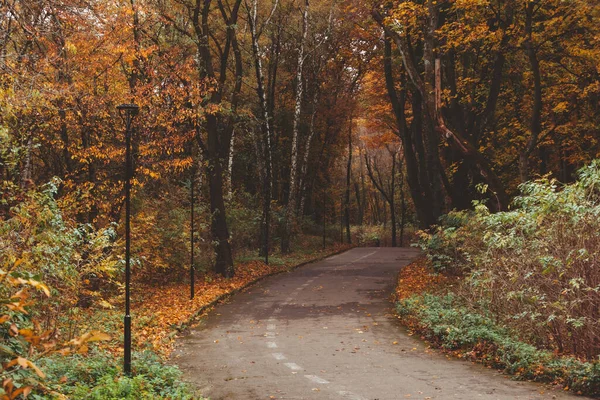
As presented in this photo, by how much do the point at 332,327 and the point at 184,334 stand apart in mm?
3729

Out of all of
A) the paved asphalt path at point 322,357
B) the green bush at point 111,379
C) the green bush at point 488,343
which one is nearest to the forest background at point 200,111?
the green bush at point 111,379

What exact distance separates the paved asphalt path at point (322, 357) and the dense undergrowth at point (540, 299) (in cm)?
51

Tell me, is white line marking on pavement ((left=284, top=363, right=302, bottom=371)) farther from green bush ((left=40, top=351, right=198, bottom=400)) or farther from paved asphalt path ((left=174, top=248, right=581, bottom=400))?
green bush ((left=40, top=351, right=198, bottom=400))

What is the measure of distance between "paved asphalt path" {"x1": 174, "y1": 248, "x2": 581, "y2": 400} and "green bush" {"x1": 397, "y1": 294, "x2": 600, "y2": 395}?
357 mm

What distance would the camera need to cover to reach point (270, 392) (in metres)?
8.26

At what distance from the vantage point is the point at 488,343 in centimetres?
1061

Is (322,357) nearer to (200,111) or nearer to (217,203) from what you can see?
(200,111)

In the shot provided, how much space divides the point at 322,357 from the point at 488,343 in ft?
10.8

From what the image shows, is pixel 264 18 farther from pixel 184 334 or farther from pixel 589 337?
pixel 589 337

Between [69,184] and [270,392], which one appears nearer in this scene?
[270,392]

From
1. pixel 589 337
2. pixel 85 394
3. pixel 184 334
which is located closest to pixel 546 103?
pixel 589 337

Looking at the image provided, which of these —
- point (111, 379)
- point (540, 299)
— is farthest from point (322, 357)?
point (111, 379)

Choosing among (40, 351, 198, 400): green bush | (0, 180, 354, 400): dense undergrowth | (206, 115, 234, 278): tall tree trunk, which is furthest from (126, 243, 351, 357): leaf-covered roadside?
Result: (40, 351, 198, 400): green bush

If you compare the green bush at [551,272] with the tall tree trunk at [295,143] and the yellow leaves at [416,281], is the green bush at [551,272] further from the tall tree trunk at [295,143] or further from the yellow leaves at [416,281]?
the tall tree trunk at [295,143]
